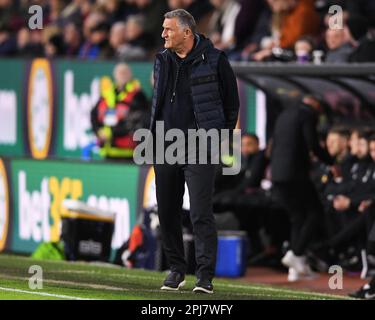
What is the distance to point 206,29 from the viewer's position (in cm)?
2006

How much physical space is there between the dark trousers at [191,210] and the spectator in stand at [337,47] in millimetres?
5431

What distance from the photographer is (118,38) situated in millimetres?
20844

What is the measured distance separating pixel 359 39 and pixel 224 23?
10.0 feet

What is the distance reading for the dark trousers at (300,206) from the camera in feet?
51.8

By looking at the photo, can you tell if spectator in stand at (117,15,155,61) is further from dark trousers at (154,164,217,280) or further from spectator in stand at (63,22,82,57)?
dark trousers at (154,164,217,280)

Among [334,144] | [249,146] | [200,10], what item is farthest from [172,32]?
[200,10]

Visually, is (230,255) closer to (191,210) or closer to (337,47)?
(337,47)

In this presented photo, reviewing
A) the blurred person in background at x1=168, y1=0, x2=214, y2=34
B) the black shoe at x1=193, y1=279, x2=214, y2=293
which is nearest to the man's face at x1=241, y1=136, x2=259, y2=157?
the blurred person in background at x1=168, y1=0, x2=214, y2=34

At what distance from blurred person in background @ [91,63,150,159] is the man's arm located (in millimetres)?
7610

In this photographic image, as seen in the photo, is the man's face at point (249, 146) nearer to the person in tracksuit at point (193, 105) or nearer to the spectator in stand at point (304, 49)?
the spectator in stand at point (304, 49)

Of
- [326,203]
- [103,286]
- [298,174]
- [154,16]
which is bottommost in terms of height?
[103,286]

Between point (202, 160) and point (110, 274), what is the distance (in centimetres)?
297

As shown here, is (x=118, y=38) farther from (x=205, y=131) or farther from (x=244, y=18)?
(x=205, y=131)

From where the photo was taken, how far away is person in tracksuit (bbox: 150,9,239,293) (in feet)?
35.2
